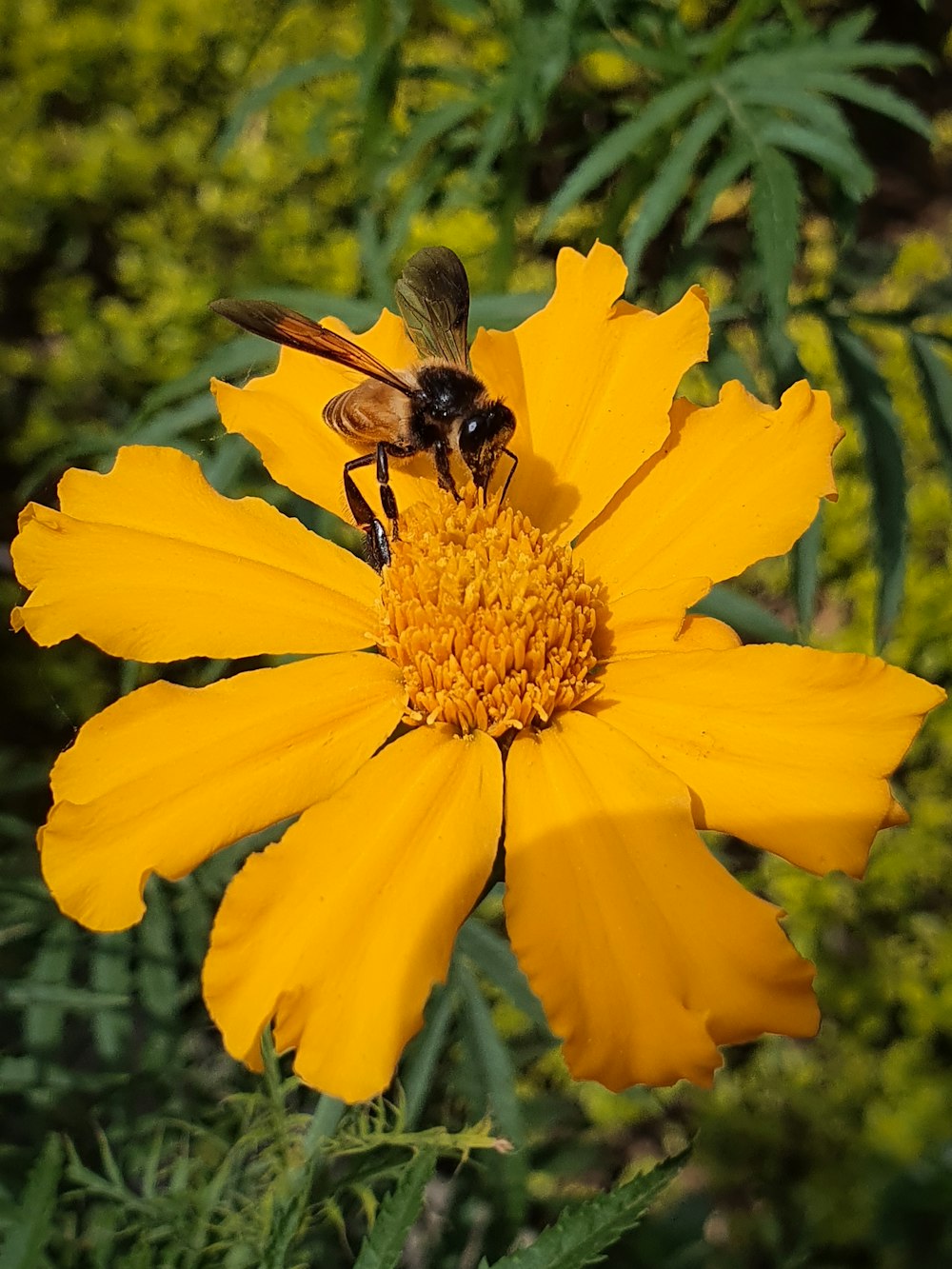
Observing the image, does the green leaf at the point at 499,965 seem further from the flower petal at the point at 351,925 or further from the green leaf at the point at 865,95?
the green leaf at the point at 865,95

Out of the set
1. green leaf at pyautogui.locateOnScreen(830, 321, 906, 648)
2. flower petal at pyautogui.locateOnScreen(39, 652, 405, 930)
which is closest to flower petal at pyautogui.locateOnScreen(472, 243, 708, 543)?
flower petal at pyautogui.locateOnScreen(39, 652, 405, 930)

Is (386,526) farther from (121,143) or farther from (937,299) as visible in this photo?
(121,143)

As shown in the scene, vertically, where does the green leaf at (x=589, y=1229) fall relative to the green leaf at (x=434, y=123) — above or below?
below

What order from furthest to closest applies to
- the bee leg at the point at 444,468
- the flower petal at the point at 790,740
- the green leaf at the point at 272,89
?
1. the green leaf at the point at 272,89
2. the bee leg at the point at 444,468
3. the flower petal at the point at 790,740

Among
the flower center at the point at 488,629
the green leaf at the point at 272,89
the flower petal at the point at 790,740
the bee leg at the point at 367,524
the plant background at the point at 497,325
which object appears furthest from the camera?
the green leaf at the point at 272,89

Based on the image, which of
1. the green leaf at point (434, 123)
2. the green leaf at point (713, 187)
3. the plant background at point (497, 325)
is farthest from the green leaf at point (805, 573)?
the green leaf at point (434, 123)

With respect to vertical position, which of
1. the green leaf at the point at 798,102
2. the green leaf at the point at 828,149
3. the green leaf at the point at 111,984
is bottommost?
the green leaf at the point at 111,984

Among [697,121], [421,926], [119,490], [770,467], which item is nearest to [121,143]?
[697,121]

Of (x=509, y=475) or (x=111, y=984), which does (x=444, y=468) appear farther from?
(x=111, y=984)
